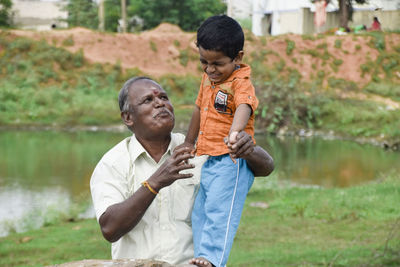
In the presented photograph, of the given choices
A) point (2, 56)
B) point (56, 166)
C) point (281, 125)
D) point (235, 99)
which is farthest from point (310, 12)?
point (235, 99)

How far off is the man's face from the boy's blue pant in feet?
0.95

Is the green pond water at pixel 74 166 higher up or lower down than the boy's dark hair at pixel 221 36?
lower down

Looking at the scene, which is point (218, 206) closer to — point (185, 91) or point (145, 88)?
point (145, 88)

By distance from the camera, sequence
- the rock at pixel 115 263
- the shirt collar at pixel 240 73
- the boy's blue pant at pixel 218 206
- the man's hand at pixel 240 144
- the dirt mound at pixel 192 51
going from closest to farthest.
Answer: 1. the rock at pixel 115 263
2. the man's hand at pixel 240 144
3. the boy's blue pant at pixel 218 206
4. the shirt collar at pixel 240 73
5. the dirt mound at pixel 192 51

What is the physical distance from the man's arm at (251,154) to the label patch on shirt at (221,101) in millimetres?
249

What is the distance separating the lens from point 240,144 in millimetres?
2355

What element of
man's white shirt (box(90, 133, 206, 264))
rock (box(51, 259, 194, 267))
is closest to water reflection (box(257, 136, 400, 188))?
man's white shirt (box(90, 133, 206, 264))

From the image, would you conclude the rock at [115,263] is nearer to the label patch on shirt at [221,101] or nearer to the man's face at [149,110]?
the man's face at [149,110]

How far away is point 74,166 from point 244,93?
35.7ft

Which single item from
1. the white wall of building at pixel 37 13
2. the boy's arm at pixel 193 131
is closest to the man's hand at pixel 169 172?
the boy's arm at pixel 193 131

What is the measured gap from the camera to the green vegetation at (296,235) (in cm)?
607

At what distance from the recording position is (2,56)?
22.9 metres

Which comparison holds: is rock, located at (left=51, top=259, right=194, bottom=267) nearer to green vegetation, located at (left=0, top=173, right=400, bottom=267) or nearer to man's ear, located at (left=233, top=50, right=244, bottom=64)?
man's ear, located at (left=233, top=50, right=244, bottom=64)

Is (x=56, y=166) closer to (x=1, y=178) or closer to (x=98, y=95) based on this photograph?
(x=1, y=178)
